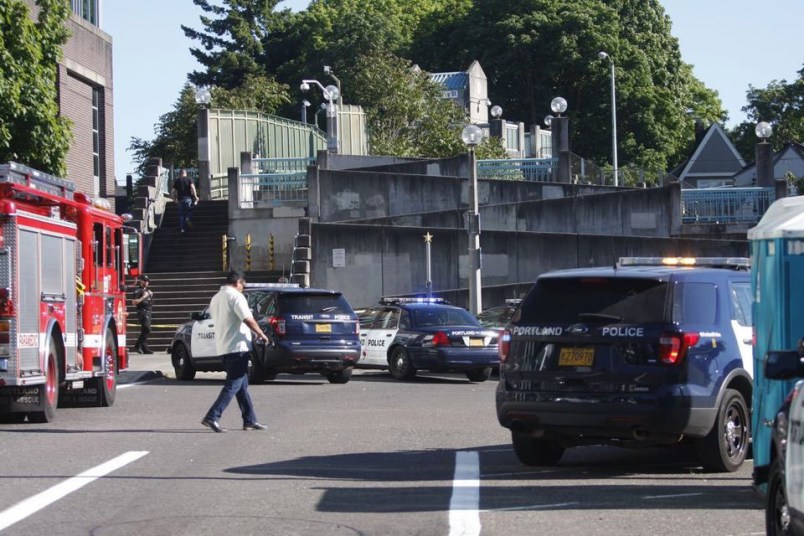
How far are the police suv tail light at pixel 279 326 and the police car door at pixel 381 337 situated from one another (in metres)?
3.05

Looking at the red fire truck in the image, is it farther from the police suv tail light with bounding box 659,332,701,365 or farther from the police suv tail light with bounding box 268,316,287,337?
the police suv tail light with bounding box 659,332,701,365

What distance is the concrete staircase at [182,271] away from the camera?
38062 mm

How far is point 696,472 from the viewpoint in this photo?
12.8m

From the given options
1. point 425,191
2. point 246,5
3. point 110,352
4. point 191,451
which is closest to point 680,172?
point 246,5

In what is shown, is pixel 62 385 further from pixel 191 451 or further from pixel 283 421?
pixel 191 451

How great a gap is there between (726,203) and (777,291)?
35.2m

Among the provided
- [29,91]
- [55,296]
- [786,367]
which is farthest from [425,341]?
[786,367]

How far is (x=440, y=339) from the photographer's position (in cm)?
2703

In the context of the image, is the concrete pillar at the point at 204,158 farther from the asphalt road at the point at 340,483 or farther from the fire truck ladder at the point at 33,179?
the asphalt road at the point at 340,483

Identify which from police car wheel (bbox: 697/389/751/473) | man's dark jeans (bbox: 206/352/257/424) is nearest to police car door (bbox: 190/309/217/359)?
man's dark jeans (bbox: 206/352/257/424)

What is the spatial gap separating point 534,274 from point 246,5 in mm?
66454

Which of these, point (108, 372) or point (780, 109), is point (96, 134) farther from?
point (780, 109)

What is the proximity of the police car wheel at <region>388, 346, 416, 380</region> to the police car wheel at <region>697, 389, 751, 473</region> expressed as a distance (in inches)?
585

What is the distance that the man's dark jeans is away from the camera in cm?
1634
